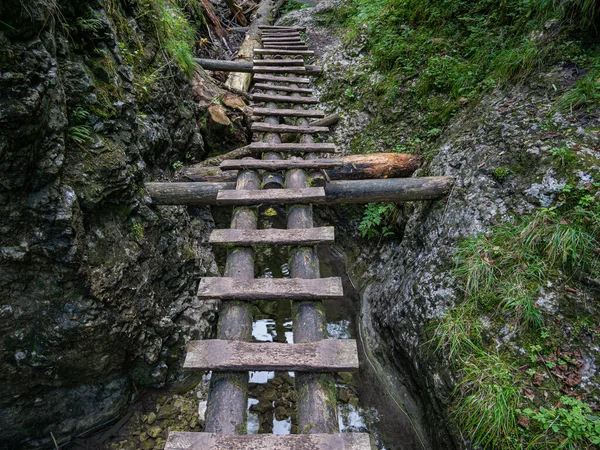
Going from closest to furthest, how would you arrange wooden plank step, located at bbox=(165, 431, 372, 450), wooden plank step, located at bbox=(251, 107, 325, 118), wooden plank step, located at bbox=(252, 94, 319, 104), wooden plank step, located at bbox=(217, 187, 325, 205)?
1. wooden plank step, located at bbox=(165, 431, 372, 450)
2. wooden plank step, located at bbox=(217, 187, 325, 205)
3. wooden plank step, located at bbox=(251, 107, 325, 118)
4. wooden plank step, located at bbox=(252, 94, 319, 104)

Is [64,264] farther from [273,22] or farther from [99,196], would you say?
[273,22]

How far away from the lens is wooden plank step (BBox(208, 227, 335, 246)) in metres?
2.55

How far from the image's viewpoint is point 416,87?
4.45m

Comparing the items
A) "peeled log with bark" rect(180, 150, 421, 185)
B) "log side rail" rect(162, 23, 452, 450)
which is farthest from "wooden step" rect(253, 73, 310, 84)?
"peeled log with bark" rect(180, 150, 421, 185)

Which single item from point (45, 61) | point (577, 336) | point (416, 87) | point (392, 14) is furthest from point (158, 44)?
point (577, 336)

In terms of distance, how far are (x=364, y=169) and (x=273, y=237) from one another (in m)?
1.73

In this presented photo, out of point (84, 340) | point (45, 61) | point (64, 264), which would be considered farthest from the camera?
point (84, 340)

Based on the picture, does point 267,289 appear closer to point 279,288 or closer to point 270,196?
Result: point 279,288

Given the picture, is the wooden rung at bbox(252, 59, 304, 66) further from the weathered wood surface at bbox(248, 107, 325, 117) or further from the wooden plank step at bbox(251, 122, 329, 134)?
the wooden plank step at bbox(251, 122, 329, 134)

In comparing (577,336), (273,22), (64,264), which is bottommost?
(577,336)

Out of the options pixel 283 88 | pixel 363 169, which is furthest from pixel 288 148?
pixel 283 88

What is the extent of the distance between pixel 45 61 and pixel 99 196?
0.93 metres

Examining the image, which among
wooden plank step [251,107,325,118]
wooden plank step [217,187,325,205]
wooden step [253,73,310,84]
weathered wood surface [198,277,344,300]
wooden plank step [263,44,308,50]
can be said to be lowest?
weathered wood surface [198,277,344,300]

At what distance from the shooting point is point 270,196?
9.64 ft
